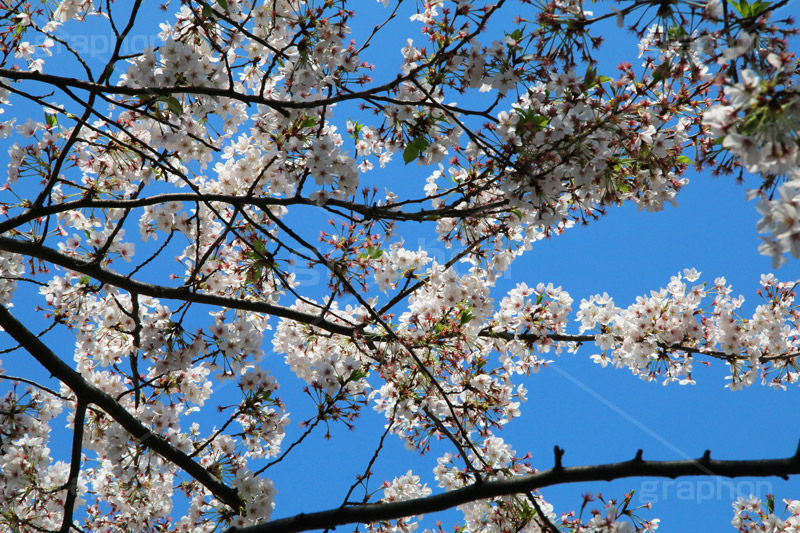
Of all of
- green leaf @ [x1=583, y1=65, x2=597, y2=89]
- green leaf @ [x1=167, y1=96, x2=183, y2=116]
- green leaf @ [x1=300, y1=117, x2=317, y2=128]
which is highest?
green leaf @ [x1=300, y1=117, x2=317, y2=128]

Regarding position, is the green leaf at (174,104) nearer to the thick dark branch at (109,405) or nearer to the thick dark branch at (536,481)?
the thick dark branch at (109,405)

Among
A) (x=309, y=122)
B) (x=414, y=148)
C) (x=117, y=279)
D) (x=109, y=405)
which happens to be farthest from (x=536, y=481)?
(x=117, y=279)

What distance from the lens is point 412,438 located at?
5875 millimetres

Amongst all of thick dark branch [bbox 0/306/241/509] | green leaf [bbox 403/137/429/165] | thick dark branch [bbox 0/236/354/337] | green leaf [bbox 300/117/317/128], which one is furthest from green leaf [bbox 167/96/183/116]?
thick dark branch [bbox 0/306/241/509]

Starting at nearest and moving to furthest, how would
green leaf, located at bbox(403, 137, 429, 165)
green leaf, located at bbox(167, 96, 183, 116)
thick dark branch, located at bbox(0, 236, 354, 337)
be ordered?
green leaf, located at bbox(167, 96, 183, 116), green leaf, located at bbox(403, 137, 429, 165), thick dark branch, located at bbox(0, 236, 354, 337)

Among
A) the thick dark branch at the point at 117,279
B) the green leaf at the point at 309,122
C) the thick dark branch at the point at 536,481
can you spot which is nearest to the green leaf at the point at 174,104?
the green leaf at the point at 309,122

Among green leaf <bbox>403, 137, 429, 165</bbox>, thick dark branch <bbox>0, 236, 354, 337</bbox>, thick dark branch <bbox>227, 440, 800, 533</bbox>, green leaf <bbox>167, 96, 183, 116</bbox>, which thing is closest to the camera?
thick dark branch <bbox>227, 440, 800, 533</bbox>

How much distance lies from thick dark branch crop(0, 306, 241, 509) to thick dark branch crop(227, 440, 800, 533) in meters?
2.02

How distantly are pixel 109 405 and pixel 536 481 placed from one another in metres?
3.50

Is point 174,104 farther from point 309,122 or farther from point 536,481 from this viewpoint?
point 536,481

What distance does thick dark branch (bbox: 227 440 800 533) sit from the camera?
211 centimetres

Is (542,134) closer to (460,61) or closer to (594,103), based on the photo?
(594,103)

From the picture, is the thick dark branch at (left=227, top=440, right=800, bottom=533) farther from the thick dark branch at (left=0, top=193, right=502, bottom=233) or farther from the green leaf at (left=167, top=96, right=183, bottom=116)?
the green leaf at (left=167, top=96, right=183, bottom=116)

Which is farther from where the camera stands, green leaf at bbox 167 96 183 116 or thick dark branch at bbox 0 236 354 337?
thick dark branch at bbox 0 236 354 337
